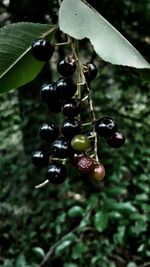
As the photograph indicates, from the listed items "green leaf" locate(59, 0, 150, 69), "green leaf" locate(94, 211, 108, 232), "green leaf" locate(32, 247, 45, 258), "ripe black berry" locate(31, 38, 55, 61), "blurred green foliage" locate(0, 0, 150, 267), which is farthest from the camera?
"green leaf" locate(32, 247, 45, 258)

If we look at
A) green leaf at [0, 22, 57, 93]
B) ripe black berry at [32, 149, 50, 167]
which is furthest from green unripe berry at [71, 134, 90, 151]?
green leaf at [0, 22, 57, 93]

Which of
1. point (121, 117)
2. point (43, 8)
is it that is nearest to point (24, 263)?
point (121, 117)

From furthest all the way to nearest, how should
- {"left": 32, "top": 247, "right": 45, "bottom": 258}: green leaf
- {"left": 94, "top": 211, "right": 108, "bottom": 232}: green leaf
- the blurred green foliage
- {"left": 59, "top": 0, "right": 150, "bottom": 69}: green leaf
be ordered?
{"left": 32, "top": 247, "right": 45, "bottom": 258}: green leaf < the blurred green foliage < {"left": 94, "top": 211, "right": 108, "bottom": 232}: green leaf < {"left": 59, "top": 0, "right": 150, "bottom": 69}: green leaf

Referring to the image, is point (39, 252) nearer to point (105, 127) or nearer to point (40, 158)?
point (40, 158)

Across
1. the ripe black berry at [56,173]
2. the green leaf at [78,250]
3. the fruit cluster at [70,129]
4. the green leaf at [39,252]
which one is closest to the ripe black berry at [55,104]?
the fruit cluster at [70,129]

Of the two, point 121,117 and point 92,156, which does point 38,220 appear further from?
point 92,156

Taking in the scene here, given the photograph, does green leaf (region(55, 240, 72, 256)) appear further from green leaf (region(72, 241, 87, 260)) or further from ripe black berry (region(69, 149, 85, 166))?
ripe black berry (region(69, 149, 85, 166))

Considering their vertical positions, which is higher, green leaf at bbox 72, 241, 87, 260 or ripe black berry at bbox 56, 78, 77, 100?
ripe black berry at bbox 56, 78, 77, 100
